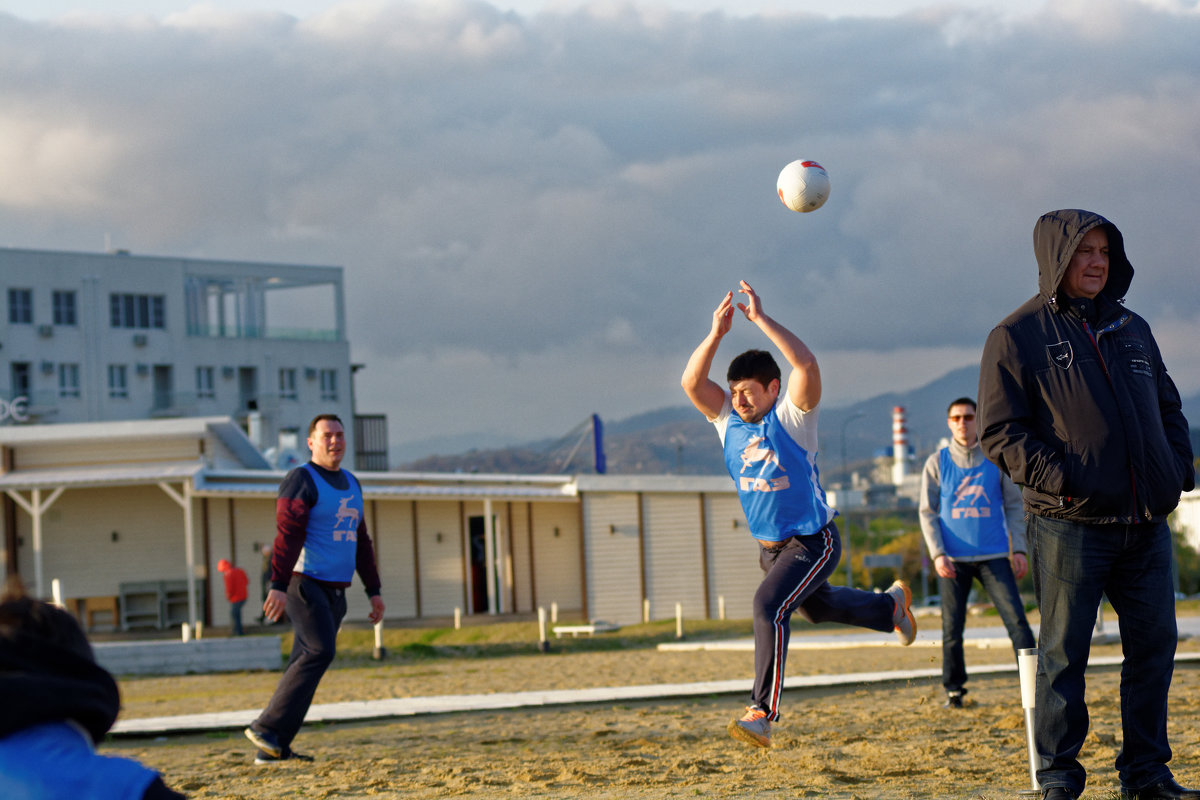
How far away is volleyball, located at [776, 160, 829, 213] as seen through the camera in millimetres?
7750

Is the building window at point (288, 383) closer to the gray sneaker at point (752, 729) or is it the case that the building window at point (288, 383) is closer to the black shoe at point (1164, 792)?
the gray sneaker at point (752, 729)

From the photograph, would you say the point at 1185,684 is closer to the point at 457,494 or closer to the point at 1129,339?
the point at 1129,339

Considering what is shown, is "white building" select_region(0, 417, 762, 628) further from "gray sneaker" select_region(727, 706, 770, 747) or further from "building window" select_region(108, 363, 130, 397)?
"building window" select_region(108, 363, 130, 397)

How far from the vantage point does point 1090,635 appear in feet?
16.9

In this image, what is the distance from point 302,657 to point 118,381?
57.1m

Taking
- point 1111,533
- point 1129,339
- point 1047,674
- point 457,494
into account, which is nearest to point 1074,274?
point 1129,339

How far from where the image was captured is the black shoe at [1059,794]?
5.04 metres

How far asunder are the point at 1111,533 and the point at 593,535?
27.9m

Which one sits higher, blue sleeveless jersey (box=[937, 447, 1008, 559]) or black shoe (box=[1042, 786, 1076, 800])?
blue sleeveless jersey (box=[937, 447, 1008, 559])

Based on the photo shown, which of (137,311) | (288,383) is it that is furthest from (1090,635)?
(288,383)

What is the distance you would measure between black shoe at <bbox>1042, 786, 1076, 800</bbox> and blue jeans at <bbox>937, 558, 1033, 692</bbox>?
3599 mm

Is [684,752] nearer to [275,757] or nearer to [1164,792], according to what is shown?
[275,757]

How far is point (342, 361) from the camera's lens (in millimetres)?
67938

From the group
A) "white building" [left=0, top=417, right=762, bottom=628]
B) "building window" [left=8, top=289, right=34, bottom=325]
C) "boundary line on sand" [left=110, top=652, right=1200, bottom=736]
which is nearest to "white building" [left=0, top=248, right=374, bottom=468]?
"building window" [left=8, top=289, right=34, bottom=325]
